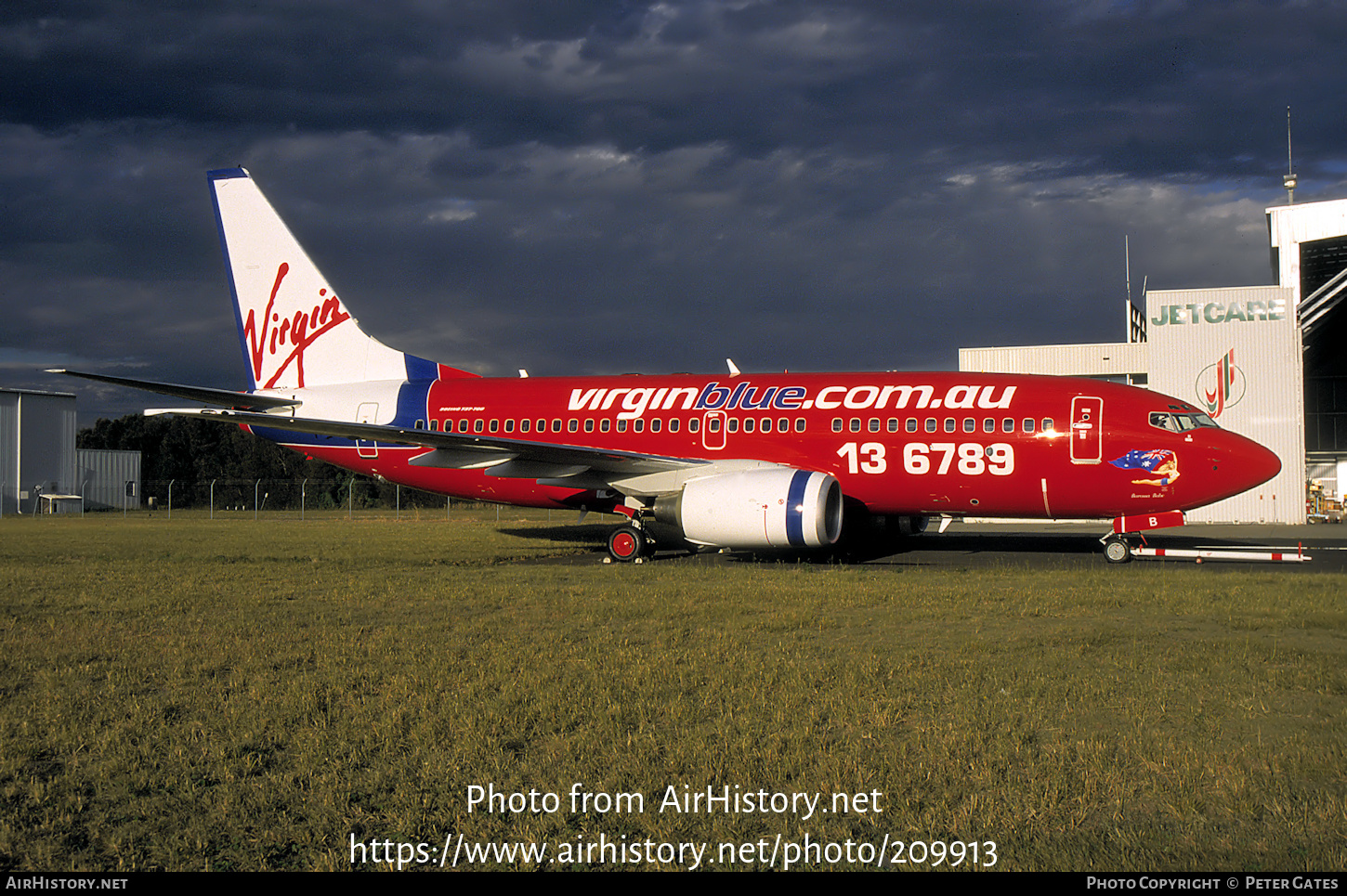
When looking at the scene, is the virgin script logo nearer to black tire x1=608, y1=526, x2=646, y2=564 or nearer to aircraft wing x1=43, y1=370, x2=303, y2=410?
aircraft wing x1=43, y1=370, x2=303, y2=410

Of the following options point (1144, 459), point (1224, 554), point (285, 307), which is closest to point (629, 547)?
point (1144, 459)

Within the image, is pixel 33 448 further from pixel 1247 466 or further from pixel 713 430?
pixel 1247 466

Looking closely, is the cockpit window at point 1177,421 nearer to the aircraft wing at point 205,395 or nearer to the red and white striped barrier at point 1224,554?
the red and white striped barrier at point 1224,554

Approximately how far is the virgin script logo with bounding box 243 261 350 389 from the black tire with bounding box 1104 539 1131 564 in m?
17.4

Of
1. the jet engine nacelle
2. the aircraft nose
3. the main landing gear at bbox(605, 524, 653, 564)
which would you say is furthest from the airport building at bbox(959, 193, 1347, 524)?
the main landing gear at bbox(605, 524, 653, 564)

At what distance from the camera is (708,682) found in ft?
23.6

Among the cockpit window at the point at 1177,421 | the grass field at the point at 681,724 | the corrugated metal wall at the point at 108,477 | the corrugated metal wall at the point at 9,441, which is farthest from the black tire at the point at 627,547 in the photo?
the corrugated metal wall at the point at 9,441

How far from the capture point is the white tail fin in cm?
2319

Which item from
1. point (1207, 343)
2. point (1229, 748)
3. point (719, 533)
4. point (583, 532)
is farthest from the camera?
point (1207, 343)

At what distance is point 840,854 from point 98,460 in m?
64.3

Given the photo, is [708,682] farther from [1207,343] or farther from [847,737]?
[1207,343]

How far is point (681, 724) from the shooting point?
604 centimetres

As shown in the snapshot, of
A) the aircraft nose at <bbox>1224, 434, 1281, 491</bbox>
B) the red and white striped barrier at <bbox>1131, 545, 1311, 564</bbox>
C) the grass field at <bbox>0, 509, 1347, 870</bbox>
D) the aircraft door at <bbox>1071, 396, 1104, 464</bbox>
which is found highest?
the aircraft door at <bbox>1071, 396, 1104, 464</bbox>
